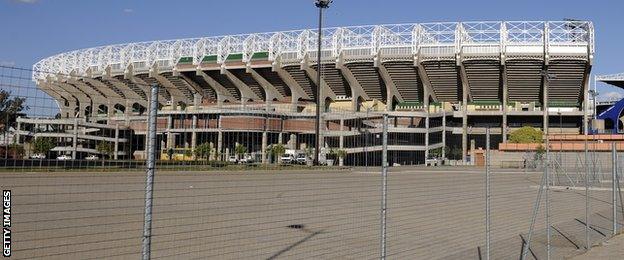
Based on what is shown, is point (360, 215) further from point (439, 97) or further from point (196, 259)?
point (439, 97)

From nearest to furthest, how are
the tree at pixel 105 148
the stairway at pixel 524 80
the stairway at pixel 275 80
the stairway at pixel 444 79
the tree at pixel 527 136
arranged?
the tree at pixel 105 148, the tree at pixel 527 136, the stairway at pixel 524 80, the stairway at pixel 444 79, the stairway at pixel 275 80

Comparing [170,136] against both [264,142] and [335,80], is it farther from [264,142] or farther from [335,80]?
[335,80]

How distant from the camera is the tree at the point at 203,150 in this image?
18.5 feet

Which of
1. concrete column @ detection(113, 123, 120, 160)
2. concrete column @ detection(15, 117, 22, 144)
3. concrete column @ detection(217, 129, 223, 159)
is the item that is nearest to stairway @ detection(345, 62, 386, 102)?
concrete column @ detection(217, 129, 223, 159)

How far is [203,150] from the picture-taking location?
5801 millimetres

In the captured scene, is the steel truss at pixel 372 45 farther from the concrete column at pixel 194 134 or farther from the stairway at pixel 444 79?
the concrete column at pixel 194 134

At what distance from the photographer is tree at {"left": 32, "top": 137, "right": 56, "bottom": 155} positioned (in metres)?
4.10

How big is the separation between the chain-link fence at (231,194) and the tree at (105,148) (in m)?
0.01

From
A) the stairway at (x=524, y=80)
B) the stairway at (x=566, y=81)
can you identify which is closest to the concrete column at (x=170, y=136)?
the stairway at (x=524, y=80)

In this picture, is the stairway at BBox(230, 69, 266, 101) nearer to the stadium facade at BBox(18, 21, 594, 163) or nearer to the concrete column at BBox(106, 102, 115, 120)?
the stadium facade at BBox(18, 21, 594, 163)

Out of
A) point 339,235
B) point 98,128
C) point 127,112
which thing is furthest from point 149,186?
point 339,235

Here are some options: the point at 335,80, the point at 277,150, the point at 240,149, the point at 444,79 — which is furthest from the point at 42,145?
the point at 335,80

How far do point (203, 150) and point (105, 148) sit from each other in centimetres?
129

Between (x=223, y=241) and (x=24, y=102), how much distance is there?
21.9 ft
